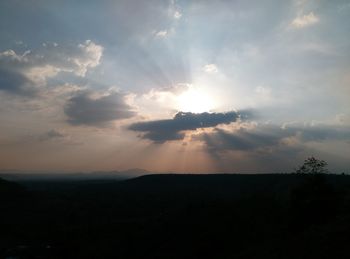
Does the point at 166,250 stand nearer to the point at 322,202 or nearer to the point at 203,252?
the point at 203,252

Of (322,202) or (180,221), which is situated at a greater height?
(322,202)

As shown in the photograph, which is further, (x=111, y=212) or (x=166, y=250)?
(x=111, y=212)

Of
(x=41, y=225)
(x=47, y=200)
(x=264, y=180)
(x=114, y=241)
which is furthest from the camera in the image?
(x=264, y=180)

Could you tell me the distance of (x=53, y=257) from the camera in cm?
7262

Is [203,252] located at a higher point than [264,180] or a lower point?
lower

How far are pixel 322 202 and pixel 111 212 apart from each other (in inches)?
4176

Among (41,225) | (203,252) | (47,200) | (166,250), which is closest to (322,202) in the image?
(203,252)

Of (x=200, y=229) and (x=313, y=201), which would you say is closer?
(x=313, y=201)

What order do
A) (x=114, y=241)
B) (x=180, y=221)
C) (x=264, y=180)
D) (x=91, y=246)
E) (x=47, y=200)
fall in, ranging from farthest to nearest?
(x=264, y=180)
(x=47, y=200)
(x=180, y=221)
(x=114, y=241)
(x=91, y=246)

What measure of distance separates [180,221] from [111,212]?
5404 centimetres

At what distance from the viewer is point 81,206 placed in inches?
5974

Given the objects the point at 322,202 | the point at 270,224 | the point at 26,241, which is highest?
the point at 322,202

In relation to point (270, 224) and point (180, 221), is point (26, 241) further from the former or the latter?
point (270, 224)

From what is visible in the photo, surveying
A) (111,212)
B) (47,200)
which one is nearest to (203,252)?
(111,212)
